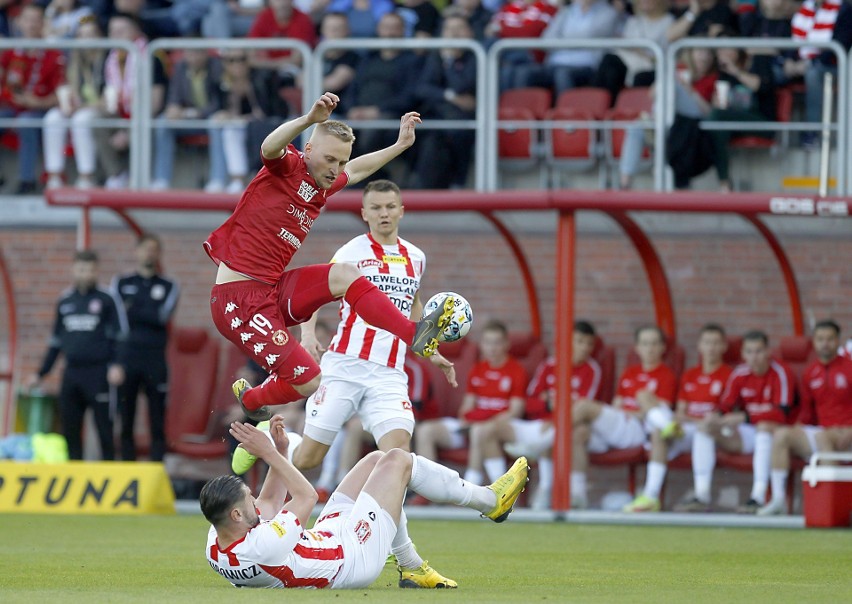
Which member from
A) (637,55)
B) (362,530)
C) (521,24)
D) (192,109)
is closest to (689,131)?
(637,55)

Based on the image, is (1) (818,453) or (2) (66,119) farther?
(2) (66,119)

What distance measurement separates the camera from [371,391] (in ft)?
29.2

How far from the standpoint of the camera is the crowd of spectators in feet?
43.2

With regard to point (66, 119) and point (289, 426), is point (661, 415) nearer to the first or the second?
Result: point (289, 426)

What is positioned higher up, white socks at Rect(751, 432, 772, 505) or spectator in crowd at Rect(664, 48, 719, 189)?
spectator in crowd at Rect(664, 48, 719, 189)

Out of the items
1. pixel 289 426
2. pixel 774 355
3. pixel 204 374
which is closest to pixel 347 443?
pixel 289 426

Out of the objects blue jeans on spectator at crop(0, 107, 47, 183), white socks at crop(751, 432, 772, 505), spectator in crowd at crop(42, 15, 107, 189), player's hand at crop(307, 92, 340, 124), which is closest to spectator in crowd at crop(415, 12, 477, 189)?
spectator in crowd at crop(42, 15, 107, 189)

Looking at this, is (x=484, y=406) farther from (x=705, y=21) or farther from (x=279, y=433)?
(x=279, y=433)

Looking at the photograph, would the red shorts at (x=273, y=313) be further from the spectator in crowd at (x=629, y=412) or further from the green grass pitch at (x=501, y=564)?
the spectator in crowd at (x=629, y=412)

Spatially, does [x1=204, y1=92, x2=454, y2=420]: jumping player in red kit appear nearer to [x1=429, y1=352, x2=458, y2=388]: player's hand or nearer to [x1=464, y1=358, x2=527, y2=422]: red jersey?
[x1=429, y1=352, x2=458, y2=388]: player's hand

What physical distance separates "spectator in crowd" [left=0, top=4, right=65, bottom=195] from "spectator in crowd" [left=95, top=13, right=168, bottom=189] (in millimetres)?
676

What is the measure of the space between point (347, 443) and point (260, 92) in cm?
331

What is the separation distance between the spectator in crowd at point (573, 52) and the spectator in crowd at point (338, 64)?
1474 millimetres

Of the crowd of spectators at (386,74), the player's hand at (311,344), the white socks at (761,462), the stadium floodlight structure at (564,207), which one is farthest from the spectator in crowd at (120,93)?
the white socks at (761,462)
